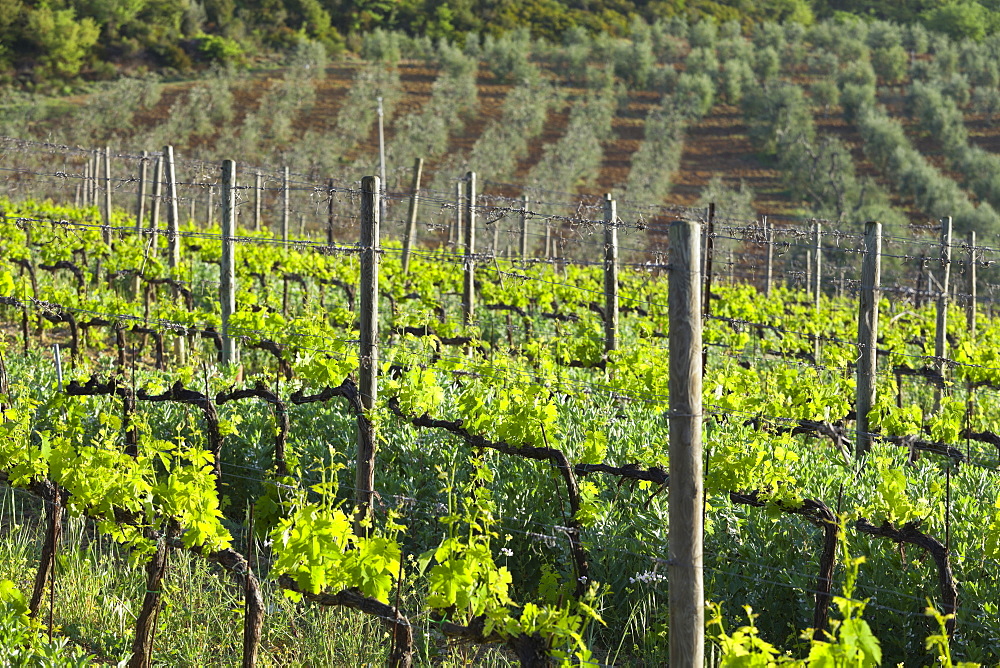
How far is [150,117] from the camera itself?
42.2 metres

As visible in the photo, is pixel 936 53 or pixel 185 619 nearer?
pixel 185 619

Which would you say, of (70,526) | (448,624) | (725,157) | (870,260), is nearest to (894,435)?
(870,260)

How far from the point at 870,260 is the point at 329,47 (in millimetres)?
54651

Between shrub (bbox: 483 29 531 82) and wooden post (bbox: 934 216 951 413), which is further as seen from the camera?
shrub (bbox: 483 29 531 82)

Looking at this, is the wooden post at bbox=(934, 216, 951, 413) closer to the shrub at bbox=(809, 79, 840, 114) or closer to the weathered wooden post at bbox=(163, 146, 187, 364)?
the weathered wooden post at bbox=(163, 146, 187, 364)

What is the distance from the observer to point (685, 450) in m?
3.28

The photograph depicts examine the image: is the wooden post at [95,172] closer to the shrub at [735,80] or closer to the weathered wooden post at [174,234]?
the weathered wooden post at [174,234]

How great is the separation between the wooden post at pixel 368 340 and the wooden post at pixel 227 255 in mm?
2443

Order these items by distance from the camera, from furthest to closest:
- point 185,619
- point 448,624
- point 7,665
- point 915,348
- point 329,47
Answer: point 329,47 → point 915,348 → point 185,619 → point 7,665 → point 448,624

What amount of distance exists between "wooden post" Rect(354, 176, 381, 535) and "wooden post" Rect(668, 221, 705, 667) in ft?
7.07

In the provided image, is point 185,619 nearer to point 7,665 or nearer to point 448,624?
point 7,665

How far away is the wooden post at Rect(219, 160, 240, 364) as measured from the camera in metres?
7.37

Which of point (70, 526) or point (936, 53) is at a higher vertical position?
point (936, 53)

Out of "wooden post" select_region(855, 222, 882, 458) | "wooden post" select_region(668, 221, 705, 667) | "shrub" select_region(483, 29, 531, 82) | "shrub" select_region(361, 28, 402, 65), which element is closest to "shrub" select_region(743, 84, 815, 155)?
"shrub" select_region(483, 29, 531, 82)
